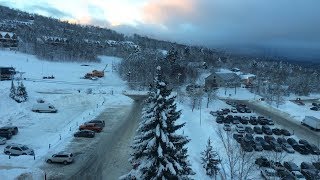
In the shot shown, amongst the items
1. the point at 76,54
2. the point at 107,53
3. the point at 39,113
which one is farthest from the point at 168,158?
the point at 107,53

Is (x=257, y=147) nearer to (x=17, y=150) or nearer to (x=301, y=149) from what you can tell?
(x=301, y=149)

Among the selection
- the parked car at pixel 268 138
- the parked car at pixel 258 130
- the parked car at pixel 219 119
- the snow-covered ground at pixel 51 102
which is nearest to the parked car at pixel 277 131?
the parked car at pixel 258 130

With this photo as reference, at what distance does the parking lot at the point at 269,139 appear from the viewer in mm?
40206

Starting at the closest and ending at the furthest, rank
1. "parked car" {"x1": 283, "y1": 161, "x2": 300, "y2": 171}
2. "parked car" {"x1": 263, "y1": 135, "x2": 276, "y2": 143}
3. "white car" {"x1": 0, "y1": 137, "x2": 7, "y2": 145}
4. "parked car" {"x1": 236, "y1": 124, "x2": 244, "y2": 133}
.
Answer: "parked car" {"x1": 283, "y1": 161, "x2": 300, "y2": 171} < "white car" {"x1": 0, "y1": 137, "x2": 7, "y2": 145} < "parked car" {"x1": 263, "y1": 135, "x2": 276, "y2": 143} < "parked car" {"x1": 236, "y1": 124, "x2": 244, "y2": 133}

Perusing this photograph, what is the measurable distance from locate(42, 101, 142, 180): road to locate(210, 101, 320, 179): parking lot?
12.0m

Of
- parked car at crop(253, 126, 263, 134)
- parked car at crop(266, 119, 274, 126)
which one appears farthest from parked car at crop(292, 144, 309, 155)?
parked car at crop(266, 119, 274, 126)

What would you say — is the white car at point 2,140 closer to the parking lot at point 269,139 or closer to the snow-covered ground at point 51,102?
the snow-covered ground at point 51,102

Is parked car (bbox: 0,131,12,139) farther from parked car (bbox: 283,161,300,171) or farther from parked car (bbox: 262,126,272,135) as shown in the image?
parked car (bbox: 262,126,272,135)

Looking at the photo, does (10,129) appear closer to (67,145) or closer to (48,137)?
(48,137)

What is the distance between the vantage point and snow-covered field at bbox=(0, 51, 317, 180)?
37.4 m

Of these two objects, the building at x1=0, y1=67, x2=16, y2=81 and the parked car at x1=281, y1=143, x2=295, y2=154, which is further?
the building at x1=0, y1=67, x2=16, y2=81

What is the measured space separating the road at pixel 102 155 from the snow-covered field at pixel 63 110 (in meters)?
1.83

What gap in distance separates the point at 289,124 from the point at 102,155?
3423cm

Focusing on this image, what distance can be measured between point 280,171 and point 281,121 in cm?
3009
